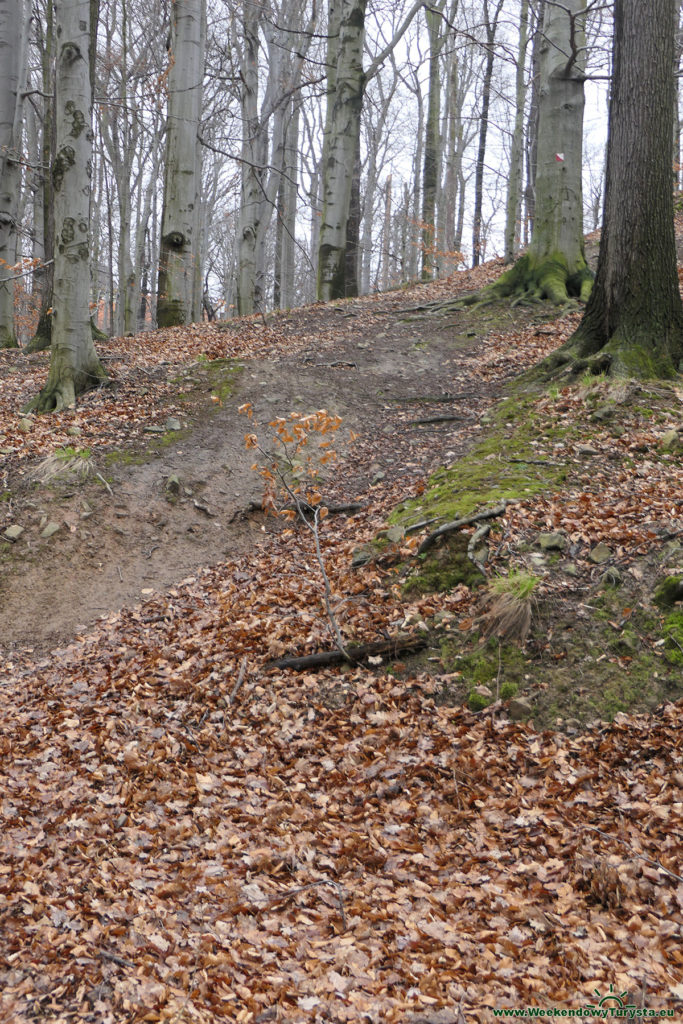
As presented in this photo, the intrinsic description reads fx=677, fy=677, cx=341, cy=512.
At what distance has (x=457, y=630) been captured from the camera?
442cm

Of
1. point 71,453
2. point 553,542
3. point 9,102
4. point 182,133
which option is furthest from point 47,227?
point 553,542

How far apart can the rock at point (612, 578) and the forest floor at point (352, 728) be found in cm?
6

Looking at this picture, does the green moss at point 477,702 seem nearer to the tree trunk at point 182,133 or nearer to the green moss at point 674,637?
the green moss at point 674,637

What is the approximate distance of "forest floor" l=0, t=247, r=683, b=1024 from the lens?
267 cm

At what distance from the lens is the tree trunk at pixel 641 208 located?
250 inches

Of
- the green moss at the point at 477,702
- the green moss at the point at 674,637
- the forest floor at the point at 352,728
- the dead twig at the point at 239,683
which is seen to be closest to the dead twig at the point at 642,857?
the forest floor at the point at 352,728

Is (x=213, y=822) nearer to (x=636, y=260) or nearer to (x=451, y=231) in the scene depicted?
(x=636, y=260)

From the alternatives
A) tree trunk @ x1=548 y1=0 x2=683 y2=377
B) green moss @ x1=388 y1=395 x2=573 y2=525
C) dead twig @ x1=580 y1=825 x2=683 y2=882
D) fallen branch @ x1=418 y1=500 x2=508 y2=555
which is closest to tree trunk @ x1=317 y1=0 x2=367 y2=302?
tree trunk @ x1=548 y1=0 x2=683 y2=377

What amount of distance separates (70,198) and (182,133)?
469 centimetres

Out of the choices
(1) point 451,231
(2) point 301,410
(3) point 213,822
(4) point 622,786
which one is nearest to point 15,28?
(2) point 301,410

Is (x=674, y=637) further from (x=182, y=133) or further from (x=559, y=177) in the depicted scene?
(x=182, y=133)

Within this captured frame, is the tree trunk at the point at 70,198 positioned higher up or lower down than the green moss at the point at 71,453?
higher up

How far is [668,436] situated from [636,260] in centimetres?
196

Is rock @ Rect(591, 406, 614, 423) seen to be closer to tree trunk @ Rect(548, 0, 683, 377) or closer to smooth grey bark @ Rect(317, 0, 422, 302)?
tree trunk @ Rect(548, 0, 683, 377)
